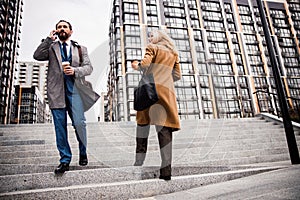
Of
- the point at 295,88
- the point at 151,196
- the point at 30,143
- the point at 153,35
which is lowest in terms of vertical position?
the point at 151,196

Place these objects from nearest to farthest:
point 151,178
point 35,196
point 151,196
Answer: point 35,196 < point 151,196 < point 151,178

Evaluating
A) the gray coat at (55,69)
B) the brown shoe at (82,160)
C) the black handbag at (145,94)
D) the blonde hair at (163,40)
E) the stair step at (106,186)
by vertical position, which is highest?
the blonde hair at (163,40)

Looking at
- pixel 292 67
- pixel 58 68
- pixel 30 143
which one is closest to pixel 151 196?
pixel 58 68

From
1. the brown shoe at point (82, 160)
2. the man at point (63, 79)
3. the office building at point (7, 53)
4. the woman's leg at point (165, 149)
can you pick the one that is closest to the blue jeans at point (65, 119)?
the man at point (63, 79)

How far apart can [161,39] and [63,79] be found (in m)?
0.69

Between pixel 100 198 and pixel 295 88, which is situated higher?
pixel 295 88

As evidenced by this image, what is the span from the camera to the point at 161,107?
129cm

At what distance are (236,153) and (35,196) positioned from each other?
1.99 m

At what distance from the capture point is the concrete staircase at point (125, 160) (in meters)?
1.19

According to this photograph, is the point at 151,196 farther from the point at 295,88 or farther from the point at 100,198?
the point at 295,88

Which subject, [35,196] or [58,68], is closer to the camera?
[35,196]

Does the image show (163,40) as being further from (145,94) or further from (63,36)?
(63,36)

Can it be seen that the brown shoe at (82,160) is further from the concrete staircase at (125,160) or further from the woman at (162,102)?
the woman at (162,102)

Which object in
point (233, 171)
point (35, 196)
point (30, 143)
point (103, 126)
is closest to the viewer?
point (35, 196)
